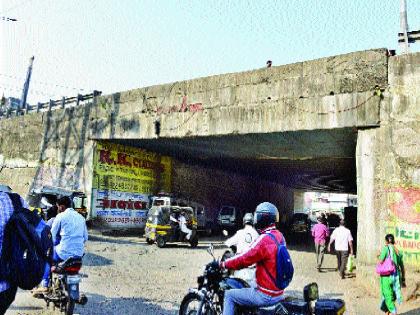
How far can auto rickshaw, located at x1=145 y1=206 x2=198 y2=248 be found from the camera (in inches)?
663

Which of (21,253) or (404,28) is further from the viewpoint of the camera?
(404,28)

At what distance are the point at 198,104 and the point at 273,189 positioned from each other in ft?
77.4

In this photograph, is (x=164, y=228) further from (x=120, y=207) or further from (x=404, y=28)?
(x=404, y=28)

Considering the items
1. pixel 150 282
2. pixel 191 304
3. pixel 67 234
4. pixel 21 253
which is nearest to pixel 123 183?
pixel 150 282

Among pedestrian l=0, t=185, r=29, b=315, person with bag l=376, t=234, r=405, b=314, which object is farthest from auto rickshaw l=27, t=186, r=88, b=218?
pedestrian l=0, t=185, r=29, b=315

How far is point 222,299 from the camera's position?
185 inches

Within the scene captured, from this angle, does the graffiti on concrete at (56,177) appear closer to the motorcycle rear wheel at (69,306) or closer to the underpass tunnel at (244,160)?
the underpass tunnel at (244,160)

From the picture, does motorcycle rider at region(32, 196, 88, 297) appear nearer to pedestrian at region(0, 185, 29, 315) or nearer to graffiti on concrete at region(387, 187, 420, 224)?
pedestrian at region(0, 185, 29, 315)

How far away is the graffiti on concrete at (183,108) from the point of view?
15.5m

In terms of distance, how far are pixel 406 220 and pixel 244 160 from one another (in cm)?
1272

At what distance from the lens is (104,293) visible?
8.17 m

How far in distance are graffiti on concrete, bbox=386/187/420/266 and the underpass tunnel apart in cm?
264

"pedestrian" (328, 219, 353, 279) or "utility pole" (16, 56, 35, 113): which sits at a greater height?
"utility pole" (16, 56, 35, 113)

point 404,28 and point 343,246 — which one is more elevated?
point 404,28
